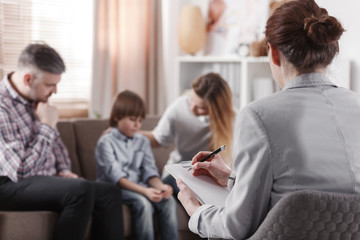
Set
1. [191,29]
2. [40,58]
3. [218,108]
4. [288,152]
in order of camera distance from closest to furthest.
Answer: [288,152] → [40,58] → [218,108] → [191,29]

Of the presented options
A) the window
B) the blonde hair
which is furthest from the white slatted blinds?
the blonde hair

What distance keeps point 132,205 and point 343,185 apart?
1.48m

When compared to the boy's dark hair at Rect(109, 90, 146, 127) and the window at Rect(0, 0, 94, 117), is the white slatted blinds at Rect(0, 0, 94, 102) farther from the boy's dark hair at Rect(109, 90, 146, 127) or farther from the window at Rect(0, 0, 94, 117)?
the boy's dark hair at Rect(109, 90, 146, 127)

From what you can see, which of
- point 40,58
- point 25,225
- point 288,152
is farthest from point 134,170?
point 288,152

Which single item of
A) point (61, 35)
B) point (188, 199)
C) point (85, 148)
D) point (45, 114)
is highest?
point (61, 35)

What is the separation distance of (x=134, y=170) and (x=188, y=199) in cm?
123

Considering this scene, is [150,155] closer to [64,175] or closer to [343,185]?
[64,175]

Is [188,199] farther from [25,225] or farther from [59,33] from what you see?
[59,33]

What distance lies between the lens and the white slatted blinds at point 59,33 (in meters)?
3.18

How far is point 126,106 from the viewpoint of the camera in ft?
8.27

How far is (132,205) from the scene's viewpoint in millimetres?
2393

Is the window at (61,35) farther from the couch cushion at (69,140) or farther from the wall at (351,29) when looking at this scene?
the wall at (351,29)

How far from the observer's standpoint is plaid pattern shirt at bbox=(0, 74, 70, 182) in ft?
6.96

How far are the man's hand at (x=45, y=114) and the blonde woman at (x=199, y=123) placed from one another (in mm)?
660
